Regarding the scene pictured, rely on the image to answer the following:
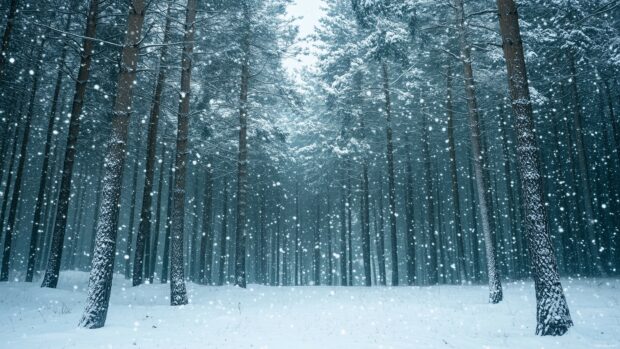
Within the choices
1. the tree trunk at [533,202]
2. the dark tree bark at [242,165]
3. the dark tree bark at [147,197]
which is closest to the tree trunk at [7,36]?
the dark tree bark at [147,197]

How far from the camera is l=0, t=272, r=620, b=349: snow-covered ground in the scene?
640 centimetres

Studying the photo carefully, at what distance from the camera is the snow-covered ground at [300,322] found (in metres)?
6.40

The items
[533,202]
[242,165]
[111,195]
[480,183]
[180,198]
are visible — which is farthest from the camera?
[242,165]

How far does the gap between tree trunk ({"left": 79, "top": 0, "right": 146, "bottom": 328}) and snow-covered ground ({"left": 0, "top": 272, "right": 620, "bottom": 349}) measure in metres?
0.57

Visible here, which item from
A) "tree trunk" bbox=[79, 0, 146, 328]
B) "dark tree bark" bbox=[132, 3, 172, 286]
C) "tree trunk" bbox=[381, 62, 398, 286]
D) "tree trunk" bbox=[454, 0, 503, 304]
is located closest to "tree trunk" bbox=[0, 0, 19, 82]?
"dark tree bark" bbox=[132, 3, 172, 286]

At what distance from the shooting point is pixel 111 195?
793cm

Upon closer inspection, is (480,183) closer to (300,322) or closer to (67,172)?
(300,322)

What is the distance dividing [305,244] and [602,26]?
3755cm

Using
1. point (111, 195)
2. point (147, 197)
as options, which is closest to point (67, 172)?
point (147, 197)

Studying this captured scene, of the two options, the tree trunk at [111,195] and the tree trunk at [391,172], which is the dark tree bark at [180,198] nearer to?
the tree trunk at [111,195]

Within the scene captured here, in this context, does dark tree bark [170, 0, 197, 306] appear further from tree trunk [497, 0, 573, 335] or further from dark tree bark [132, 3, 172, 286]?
tree trunk [497, 0, 573, 335]

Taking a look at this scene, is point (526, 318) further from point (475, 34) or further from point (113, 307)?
point (475, 34)

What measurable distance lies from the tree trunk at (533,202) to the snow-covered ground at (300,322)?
41 cm

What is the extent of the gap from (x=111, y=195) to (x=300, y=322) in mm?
5386
